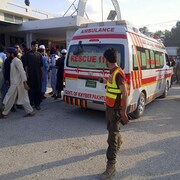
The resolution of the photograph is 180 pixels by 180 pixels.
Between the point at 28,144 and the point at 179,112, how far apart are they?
16.8 ft

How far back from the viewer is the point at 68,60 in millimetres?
6961

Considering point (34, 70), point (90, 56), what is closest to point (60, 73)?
point (34, 70)

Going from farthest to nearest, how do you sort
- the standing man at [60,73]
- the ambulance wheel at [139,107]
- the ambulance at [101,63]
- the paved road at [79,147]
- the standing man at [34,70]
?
the standing man at [60,73] < the standing man at [34,70] < the ambulance wheel at [139,107] < the ambulance at [101,63] < the paved road at [79,147]

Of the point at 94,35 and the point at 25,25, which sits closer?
the point at 94,35

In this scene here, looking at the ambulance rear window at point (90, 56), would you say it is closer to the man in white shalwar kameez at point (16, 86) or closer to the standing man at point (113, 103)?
the man in white shalwar kameez at point (16, 86)

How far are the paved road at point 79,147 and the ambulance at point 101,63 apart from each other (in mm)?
619

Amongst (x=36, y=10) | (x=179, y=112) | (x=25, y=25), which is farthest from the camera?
(x=36, y=10)

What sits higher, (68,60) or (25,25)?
(25,25)

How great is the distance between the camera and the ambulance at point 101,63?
6113 millimetres

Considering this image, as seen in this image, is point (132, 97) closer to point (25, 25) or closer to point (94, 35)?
point (94, 35)

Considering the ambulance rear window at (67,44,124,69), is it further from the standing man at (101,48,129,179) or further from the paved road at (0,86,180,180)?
the standing man at (101,48,129,179)

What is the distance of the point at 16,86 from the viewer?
21.4 ft

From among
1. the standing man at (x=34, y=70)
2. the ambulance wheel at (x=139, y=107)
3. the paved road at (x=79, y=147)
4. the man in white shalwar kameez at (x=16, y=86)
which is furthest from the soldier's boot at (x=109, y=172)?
the standing man at (x=34, y=70)

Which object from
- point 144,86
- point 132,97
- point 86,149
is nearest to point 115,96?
point 86,149
